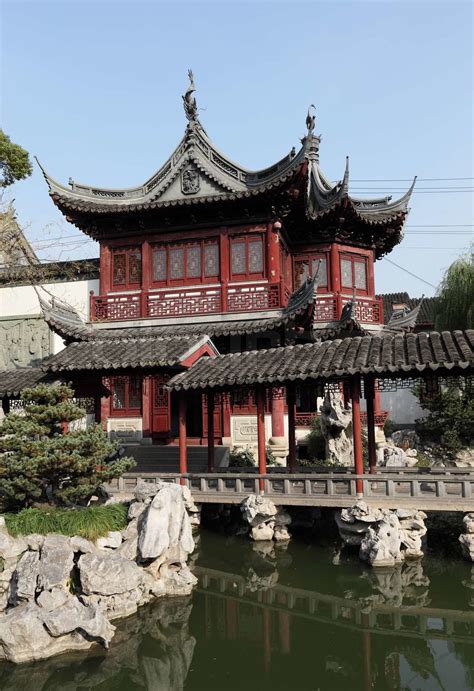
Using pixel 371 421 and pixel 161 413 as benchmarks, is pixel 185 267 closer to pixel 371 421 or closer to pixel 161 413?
pixel 161 413

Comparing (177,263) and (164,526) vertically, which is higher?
(177,263)

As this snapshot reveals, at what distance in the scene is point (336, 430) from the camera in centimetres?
1639

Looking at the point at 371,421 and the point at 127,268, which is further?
the point at 127,268

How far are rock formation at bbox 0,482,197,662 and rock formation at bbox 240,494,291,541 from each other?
2.26 metres

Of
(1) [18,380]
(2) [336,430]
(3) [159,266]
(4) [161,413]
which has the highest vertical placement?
(3) [159,266]

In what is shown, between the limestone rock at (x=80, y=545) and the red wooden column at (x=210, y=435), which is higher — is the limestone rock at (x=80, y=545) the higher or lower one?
the lower one

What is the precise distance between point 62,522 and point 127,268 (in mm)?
11087

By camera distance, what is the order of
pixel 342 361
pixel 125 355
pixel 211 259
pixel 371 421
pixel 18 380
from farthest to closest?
pixel 211 259 → pixel 18 380 → pixel 125 355 → pixel 371 421 → pixel 342 361

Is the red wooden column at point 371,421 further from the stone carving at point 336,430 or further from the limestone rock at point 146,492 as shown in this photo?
the limestone rock at point 146,492

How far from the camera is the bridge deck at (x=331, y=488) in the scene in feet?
33.9

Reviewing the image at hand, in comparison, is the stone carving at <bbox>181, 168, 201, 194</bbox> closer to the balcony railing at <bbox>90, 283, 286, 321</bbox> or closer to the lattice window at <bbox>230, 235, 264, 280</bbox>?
the lattice window at <bbox>230, 235, 264, 280</bbox>

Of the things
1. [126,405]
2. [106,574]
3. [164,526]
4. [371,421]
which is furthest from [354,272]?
[106,574]

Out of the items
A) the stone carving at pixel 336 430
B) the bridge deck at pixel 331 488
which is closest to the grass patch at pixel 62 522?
the bridge deck at pixel 331 488

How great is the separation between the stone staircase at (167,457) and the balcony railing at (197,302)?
4.13 m
